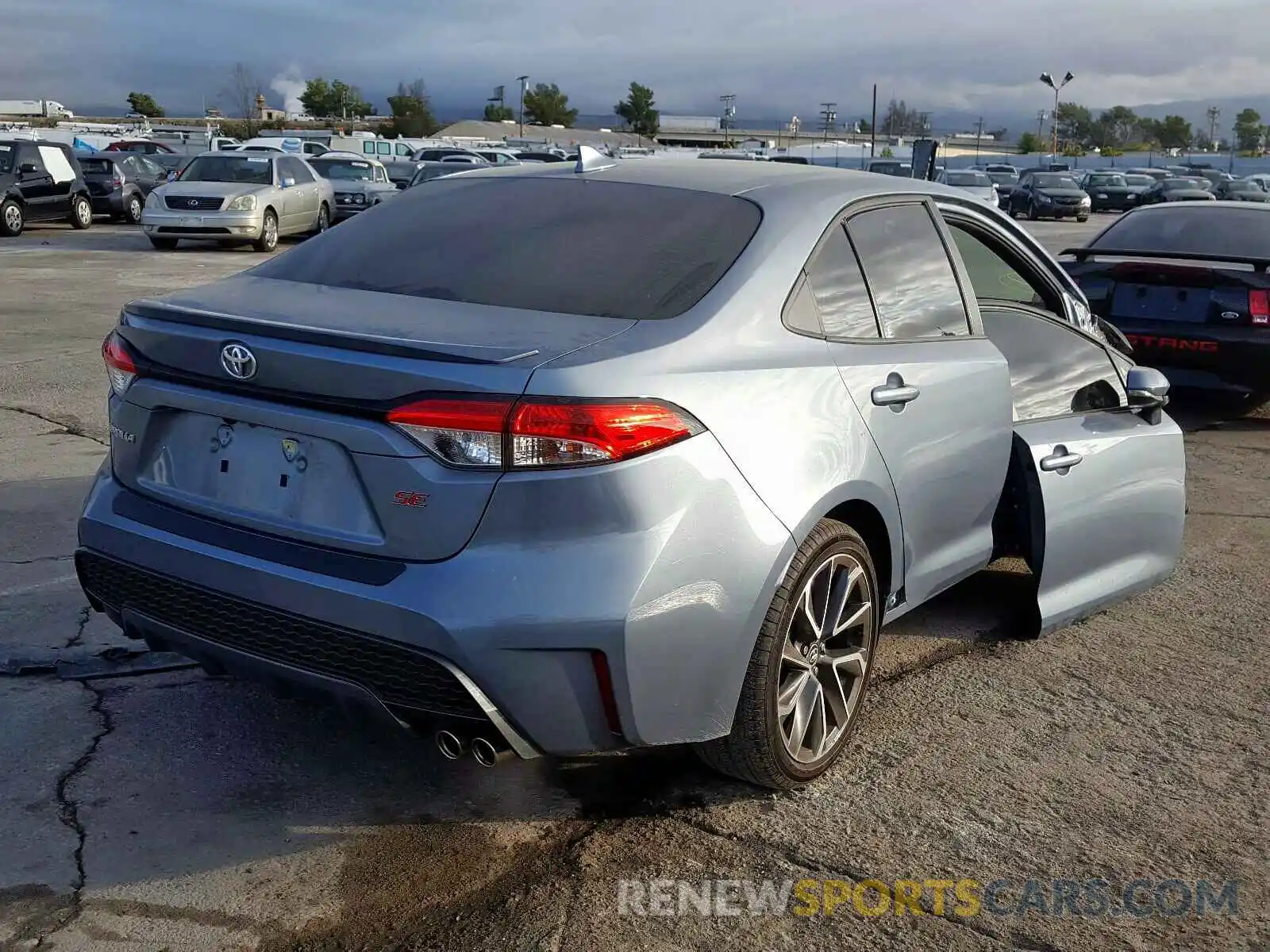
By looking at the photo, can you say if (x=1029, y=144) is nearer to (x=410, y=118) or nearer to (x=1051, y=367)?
(x=410, y=118)

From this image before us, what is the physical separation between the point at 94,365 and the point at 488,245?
7137 millimetres

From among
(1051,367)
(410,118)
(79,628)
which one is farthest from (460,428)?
(410,118)

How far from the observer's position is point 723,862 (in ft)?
10.7

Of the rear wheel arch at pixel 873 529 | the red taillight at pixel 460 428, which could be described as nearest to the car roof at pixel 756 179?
the rear wheel arch at pixel 873 529

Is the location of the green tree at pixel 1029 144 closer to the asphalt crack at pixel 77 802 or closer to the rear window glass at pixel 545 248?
the rear window glass at pixel 545 248

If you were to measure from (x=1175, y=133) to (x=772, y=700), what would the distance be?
524 ft

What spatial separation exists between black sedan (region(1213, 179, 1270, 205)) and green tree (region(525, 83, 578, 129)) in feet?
266

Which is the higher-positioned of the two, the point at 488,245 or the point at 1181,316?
the point at 488,245

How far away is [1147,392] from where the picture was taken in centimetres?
496

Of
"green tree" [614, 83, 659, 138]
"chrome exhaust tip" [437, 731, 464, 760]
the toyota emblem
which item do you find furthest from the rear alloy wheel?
"green tree" [614, 83, 659, 138]

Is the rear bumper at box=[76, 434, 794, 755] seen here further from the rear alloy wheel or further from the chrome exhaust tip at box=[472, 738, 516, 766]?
the rear alloy wheel

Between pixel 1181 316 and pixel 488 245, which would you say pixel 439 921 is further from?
pixel 1181 316

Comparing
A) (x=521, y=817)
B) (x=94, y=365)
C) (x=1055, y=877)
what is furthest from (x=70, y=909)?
(x=94, y=365)

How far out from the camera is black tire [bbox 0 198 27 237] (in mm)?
23156
